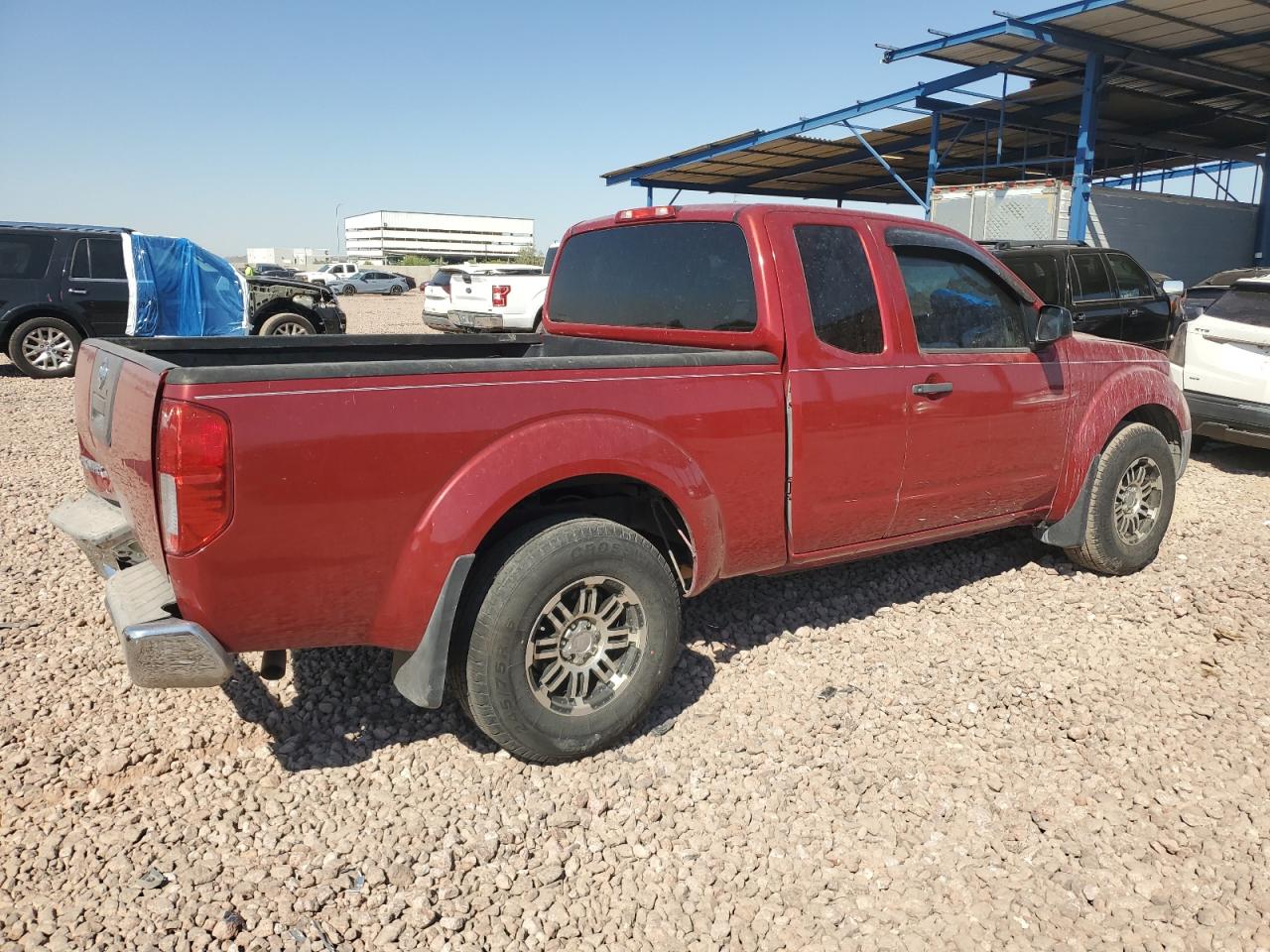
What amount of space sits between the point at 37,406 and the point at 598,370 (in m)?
9.40

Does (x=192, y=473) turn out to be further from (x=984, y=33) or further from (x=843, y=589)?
(x=984, y=33)

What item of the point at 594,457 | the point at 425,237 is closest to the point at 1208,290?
the point at 594,457

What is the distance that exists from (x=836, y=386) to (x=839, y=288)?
0.44m

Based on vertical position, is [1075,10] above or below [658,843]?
above

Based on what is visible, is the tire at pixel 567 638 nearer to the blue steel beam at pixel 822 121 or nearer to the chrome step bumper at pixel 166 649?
the chrome step bumper at pixel 166 649

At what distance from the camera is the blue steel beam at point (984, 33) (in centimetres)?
1205

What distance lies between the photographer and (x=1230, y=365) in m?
7.35

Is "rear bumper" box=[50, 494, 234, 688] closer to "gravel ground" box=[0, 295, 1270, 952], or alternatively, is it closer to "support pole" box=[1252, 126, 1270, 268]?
"gravel ground" box=[0, 295, 1270, 952]

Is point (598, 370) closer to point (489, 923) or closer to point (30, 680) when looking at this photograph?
point (489, 923)

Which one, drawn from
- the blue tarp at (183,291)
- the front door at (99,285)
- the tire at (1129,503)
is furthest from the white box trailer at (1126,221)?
the front door at (99,285)

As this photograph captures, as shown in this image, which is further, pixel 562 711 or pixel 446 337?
pixel 446 337

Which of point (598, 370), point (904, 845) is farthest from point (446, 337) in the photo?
point (904, 845)

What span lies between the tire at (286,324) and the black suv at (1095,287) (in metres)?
10.1

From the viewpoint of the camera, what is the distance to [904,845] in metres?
2.77
